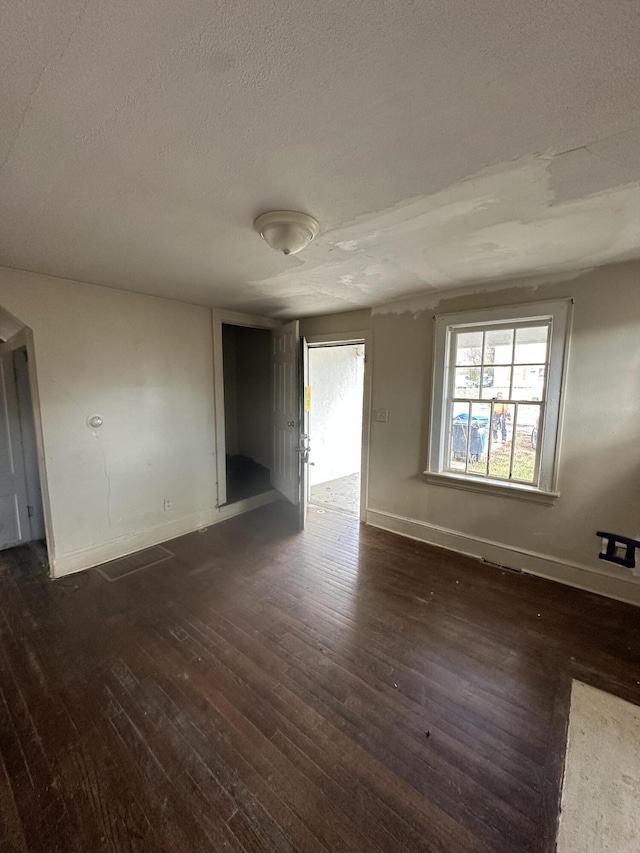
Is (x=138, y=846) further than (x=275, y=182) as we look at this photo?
No

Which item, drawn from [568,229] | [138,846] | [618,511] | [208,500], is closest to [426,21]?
[568,229]

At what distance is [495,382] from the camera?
2.90 metres

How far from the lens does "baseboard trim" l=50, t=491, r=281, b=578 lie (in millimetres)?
2734

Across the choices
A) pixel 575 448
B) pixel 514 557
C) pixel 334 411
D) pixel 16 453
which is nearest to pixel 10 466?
pixel 16 453

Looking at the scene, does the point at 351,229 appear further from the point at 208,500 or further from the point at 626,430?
the point at 208,500

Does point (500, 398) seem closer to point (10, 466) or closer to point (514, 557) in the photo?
point (514, 557)

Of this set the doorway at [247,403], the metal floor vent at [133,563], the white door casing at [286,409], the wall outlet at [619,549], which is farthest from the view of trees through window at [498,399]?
the metal floor vent at [133,563]

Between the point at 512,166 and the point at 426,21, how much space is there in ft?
2.22

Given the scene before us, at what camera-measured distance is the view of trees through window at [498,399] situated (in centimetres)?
271

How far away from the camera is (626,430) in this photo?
235 centimetres

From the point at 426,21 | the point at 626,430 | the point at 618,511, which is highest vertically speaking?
the point at 426,21

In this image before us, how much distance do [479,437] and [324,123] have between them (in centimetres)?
268

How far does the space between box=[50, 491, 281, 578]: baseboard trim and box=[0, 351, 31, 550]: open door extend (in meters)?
0.97

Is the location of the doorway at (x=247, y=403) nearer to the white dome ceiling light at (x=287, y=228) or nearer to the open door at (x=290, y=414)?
the open door at (x=290, y=414)
